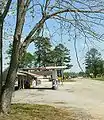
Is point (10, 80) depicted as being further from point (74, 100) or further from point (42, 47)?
point (74, 100)

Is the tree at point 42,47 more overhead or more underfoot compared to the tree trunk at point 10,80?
more overhead

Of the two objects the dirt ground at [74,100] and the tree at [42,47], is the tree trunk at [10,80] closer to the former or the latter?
the tree at [42,47]

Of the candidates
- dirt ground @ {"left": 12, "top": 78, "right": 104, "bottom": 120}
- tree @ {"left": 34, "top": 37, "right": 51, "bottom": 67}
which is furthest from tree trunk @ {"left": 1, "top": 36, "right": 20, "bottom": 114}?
dirt ground @ {"left": 12, "top": 78, "right": 104, "bottom": 120}

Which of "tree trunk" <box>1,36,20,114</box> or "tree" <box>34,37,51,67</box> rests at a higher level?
"tree" <box>34,37,51,67</box>

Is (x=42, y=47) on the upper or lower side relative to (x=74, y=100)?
upper

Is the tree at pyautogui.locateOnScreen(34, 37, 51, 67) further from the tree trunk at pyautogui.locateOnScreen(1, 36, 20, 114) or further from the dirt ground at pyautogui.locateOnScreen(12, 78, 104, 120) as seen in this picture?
the dirt ground at pyautogui.locateOnScreen(12, 78, 104, 120)

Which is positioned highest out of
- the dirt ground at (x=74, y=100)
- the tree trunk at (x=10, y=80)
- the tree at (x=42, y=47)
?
the tree at (x=42, y=47)

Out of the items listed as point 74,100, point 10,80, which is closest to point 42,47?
point 74,100

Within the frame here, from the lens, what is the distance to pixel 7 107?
14586mm

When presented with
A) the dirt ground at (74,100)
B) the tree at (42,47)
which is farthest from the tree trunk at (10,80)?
the dirt ground at (74,100)

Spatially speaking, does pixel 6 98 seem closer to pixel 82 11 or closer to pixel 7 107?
pixel 7 107

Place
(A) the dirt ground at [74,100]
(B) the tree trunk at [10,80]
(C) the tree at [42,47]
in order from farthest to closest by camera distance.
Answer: (A) the dirt ground at [74,100]
(C) the tree at [42,47]
(B) the tree trunk at [10,80]

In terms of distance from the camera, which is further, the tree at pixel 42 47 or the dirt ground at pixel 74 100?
the dirt ground at pixel 74 100

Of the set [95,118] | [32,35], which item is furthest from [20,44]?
[95,118]
